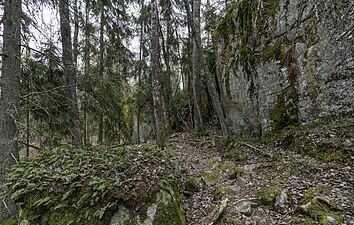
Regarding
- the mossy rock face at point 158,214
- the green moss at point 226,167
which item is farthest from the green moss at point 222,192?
the mossy rock face at point 158,214

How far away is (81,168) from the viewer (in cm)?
379

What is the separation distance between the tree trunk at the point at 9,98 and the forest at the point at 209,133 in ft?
0.06

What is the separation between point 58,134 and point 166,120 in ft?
18.9

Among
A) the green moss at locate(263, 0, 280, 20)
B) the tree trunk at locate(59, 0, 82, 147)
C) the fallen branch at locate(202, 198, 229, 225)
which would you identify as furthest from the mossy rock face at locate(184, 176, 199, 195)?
the green moss at locate(263, 0, 280, 20)

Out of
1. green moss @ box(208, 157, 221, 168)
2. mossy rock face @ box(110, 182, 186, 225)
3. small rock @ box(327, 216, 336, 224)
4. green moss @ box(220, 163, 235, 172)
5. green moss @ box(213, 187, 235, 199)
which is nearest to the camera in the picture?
small rock @ box(327, 216, 336, 224)

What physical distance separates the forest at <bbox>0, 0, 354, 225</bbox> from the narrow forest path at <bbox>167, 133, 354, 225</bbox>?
0.07 feet

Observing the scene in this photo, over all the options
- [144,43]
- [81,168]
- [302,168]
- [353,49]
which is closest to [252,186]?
[302,168]

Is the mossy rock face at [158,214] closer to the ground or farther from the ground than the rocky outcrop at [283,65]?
closer to the ground

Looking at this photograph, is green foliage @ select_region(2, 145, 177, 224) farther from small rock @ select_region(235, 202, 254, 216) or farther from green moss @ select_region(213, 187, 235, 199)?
small rock @ select_region(235, 202, 254, 216)

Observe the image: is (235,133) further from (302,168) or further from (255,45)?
(302,168)

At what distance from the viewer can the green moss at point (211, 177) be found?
15.2 feet

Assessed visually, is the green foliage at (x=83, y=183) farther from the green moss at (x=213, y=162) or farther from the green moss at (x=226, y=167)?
the green moss at (x=213, y=162)

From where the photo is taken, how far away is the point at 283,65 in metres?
5.97

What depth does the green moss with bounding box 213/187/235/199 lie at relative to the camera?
4.05 m
